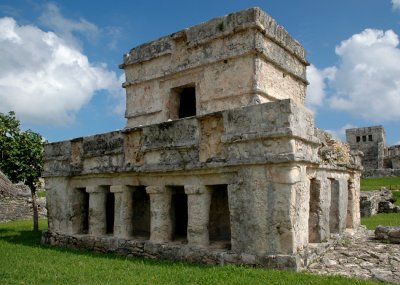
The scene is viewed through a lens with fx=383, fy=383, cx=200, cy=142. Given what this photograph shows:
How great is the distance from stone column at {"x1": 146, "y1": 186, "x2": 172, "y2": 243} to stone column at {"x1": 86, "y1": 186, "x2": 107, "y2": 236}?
189 centimetres

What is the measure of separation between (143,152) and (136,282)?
122 inches

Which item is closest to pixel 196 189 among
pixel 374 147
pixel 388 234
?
pixel 388 234

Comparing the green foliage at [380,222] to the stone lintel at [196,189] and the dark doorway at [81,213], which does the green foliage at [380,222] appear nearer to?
the stone lintel at [196,189]

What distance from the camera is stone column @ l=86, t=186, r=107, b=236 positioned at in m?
8.93

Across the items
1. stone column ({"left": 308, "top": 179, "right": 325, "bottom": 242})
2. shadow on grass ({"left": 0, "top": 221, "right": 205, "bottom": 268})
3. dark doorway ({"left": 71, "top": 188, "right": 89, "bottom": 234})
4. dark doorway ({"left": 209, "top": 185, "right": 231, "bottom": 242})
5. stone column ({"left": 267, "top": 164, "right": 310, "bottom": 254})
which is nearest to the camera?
stone column ({"left": 267, "top": 164, "right": 310, "bottom": 254})

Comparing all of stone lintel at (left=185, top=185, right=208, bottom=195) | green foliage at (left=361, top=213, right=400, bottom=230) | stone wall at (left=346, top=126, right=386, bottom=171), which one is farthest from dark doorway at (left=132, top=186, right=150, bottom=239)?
stone wall at (left=346, top=126, right=386, bottom=171)

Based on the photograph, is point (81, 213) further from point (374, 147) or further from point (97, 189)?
point (374, 147)

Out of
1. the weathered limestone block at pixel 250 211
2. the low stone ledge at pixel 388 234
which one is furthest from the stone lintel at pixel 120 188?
the low stone ledge at pixel 388 234

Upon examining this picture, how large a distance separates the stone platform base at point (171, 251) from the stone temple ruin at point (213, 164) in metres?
0.02

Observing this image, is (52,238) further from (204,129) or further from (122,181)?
(204,129)

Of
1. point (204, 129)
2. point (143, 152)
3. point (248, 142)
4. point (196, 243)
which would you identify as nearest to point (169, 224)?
point (196, 243)

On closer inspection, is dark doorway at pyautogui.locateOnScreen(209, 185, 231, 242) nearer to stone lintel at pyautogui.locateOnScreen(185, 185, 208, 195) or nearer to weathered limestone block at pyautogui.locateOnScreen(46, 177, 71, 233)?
stone lintel at pyautogui.locateOnScreen(185, 185, 208, 195)

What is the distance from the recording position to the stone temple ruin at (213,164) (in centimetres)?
597

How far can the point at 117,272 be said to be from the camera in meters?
6.14
